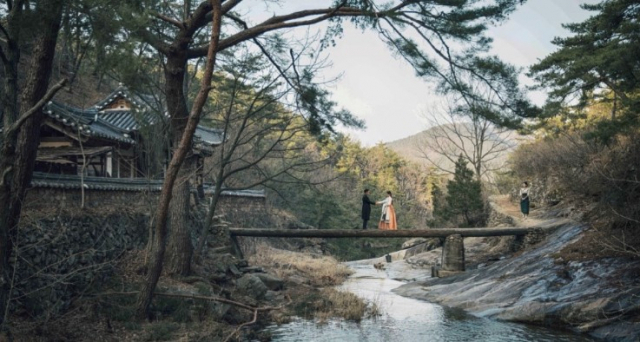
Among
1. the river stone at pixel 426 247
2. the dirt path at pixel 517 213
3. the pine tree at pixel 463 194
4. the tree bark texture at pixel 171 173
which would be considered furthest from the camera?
the river stone at pixel 426 247

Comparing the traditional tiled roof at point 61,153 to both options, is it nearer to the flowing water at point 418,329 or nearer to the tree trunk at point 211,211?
the tree trunk at point 211,211

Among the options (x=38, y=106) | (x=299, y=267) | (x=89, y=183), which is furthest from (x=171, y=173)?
(x=299, y=267)

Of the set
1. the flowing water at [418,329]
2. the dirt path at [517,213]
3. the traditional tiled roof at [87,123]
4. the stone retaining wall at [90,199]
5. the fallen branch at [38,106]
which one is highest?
the traditional tiled roof at [87,123]

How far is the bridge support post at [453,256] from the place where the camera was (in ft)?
69.9

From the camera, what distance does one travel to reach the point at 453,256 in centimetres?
2133

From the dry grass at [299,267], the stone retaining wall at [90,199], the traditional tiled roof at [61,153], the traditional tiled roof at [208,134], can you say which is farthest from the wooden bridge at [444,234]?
the traditional tiled roof at [208,134]

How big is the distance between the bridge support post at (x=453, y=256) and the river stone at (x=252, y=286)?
8.06m

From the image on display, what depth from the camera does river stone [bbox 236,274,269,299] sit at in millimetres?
15532

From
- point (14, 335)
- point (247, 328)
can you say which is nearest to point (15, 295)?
point (14, 335)

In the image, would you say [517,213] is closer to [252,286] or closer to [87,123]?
[252,286]

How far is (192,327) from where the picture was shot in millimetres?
11172

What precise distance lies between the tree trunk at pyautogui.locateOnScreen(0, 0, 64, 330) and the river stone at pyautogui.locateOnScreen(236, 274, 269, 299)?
7555 millimetres

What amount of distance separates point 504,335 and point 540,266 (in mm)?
4523

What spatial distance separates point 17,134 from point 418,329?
9370 mm
